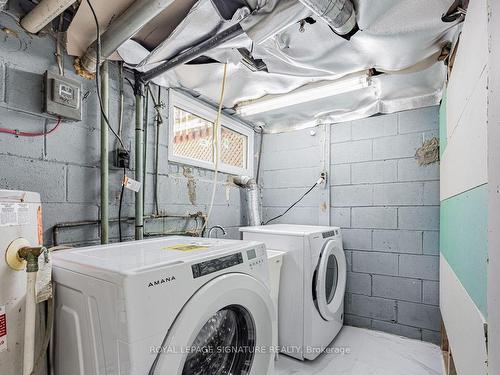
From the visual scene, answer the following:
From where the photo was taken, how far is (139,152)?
70.7 inches

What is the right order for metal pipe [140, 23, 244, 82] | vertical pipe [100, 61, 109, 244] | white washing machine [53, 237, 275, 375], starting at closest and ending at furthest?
white washing machine [53, 237, 275, 375], metal pipe [140, 23, 244, 82], vertical pipe [100, 61, 109, 244]

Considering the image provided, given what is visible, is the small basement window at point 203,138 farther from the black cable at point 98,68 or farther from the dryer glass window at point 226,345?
the dryer glass window at point 226,345

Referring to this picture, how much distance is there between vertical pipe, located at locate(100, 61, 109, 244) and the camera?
5.05ft

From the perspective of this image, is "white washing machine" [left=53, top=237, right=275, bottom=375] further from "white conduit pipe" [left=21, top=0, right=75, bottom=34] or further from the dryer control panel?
"white conduit pipe" [left=21, top=0, right=75, bottom=34]

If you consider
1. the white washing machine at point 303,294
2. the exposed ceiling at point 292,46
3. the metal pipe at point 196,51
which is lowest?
the white washing machine at point 303,294

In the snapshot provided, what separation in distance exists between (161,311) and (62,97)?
1210mm

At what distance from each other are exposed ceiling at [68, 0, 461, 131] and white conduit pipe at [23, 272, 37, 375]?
1.21 metres

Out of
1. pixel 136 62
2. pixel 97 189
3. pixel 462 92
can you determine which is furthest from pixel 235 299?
pixel 136 62

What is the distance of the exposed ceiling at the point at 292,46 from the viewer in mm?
1266

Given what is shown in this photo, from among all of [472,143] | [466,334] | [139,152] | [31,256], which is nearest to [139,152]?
[139,152]

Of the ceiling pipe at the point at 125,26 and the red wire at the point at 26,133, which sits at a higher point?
the ceiling pipe at the point at 125,26

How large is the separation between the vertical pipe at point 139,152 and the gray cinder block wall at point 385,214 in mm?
1740

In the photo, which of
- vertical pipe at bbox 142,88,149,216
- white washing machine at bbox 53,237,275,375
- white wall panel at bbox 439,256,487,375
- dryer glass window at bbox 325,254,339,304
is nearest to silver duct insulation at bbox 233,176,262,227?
dryer glass window at bbox 325,254,339,304

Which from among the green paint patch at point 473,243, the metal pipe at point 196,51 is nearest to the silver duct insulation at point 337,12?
the metal pipe at point 196,51
